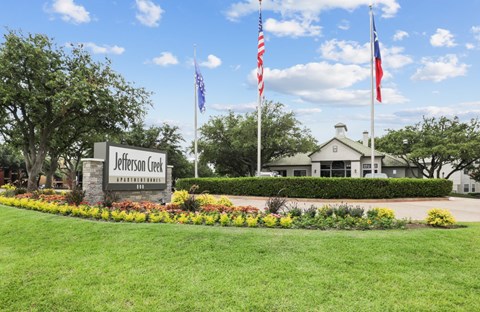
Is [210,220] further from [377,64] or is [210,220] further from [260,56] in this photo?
[377,64]

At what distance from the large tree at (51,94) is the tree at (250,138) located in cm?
1381

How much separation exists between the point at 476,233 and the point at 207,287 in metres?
5.49

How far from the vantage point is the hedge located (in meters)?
18.9

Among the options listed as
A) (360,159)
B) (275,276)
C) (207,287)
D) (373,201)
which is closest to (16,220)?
(207,287)

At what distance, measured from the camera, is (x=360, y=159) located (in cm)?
3341

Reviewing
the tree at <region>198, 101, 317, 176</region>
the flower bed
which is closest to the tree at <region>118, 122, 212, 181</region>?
the tree at <region>198, 101, 317, 176</region>

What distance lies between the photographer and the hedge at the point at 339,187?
18.9 meters

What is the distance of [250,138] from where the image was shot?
32.7 metres

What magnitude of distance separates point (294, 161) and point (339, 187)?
18.5 meters

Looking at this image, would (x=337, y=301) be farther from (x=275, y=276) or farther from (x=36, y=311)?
(x=36, y=311)

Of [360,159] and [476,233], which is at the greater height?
[360,159]

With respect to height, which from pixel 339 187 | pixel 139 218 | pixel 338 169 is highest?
pixel 338 169

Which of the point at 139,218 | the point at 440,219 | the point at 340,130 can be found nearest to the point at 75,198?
the point at 139,218

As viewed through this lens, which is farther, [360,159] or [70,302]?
[360,159]
